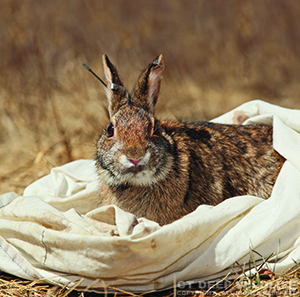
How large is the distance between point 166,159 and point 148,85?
64 centimetres

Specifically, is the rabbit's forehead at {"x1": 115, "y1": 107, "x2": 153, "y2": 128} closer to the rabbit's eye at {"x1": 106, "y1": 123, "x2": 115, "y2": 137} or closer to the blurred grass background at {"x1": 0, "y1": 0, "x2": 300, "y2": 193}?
the rabbit's eye at {"x1": 106, "y1": 123, "x2": 115, "y2": 137}

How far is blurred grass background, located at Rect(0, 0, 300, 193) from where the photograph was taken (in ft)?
20.3

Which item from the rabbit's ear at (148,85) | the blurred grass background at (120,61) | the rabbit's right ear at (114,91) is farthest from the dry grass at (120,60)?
the rabbit's ear at (148,85)

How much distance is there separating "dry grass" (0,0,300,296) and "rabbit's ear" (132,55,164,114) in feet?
7.45

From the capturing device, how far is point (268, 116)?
13.5 ft

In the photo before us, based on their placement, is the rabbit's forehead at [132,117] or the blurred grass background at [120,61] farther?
the blurred grass background at [120,61]

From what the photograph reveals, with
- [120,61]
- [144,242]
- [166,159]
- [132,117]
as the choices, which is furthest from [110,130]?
[120,61]

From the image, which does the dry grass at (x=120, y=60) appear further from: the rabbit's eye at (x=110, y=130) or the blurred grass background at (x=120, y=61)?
the rabbit's eye at (x=110, y=130)

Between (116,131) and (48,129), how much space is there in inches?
131

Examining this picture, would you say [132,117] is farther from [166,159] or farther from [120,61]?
[120,61]

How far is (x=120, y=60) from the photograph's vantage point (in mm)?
7000

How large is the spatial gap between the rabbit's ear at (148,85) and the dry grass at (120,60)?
227 cm

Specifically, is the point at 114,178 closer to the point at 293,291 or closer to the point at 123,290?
the point at 123,290

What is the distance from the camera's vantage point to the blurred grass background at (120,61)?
6199mm
